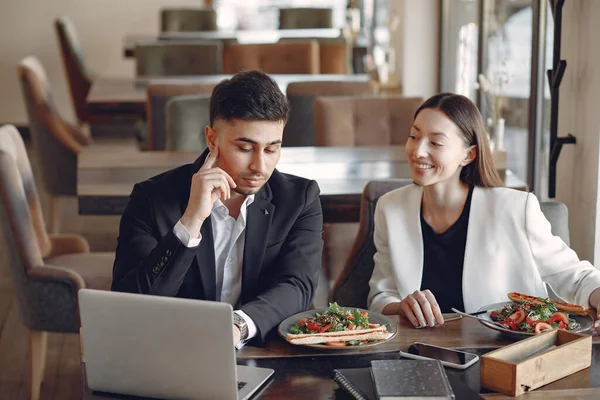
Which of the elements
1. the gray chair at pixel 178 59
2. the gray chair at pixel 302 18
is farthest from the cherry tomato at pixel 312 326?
the gray chair at pixel 302 18

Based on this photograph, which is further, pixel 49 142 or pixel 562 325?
pixel 49 142

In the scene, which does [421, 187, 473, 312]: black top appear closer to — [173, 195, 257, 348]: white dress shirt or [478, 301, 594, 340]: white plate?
[478, 301, 594, 340]: white plate

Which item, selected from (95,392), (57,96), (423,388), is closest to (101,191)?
(95,392)

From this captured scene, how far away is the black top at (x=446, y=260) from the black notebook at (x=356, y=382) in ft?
2.44

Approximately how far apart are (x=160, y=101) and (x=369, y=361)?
3055 millimetres

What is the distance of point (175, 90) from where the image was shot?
460cm

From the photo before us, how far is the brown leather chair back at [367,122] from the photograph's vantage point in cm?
418

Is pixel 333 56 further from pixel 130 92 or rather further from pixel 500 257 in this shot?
pixel 500 257

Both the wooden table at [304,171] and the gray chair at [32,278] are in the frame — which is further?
the wooden table at [304,171]

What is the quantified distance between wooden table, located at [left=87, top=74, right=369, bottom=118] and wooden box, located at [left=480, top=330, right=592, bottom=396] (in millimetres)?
3378

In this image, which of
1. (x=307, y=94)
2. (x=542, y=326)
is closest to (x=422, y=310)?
(x=542, y=326)

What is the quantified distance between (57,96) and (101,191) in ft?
23.3

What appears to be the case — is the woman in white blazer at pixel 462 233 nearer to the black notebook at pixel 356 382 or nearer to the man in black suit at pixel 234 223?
the man in black suit at pixel 234 223

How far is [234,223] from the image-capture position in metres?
2.27
